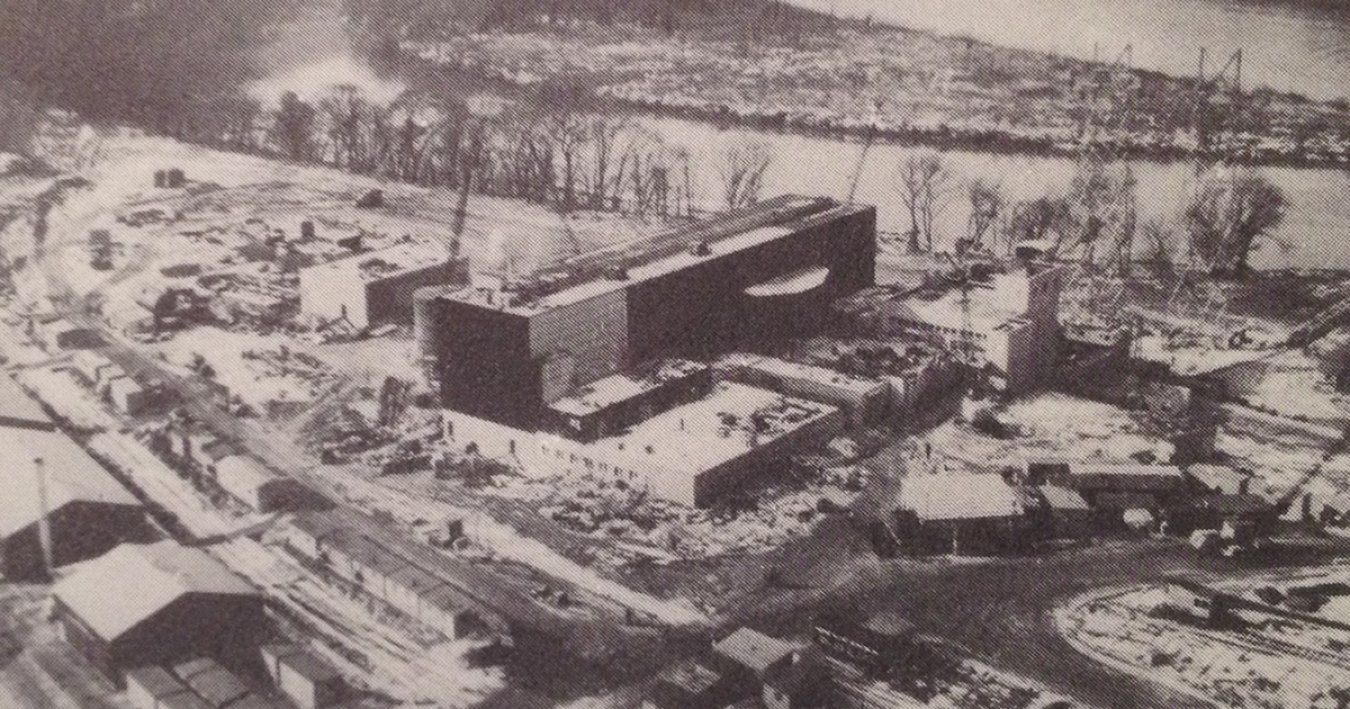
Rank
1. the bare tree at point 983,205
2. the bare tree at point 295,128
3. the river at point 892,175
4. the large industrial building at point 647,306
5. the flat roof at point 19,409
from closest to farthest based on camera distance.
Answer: the flat roof at point 19,409 → the large industrial building at point 647,306 → the river at point 892,175 → the bare tree at point 295,128 → the bare tree at point 983,205

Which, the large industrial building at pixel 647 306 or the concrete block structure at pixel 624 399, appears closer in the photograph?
the concrete block structure at pixel 624 399

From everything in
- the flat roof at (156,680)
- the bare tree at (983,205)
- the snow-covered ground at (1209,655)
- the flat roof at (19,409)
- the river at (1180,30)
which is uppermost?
the river at (1180,30)

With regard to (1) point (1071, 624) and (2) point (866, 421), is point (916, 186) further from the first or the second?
(1) point (1071, 624)

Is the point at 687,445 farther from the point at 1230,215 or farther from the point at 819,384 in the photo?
the point at 1230,215

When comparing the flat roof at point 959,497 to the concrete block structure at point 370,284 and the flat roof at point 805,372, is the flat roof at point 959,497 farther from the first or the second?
the concrete block structure at point 370,284

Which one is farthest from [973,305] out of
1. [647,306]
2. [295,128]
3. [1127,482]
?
[295,128]

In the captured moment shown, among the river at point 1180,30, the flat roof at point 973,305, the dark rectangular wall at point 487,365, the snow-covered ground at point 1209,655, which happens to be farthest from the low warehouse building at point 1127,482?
the dark rectangular wall at point 487,365
